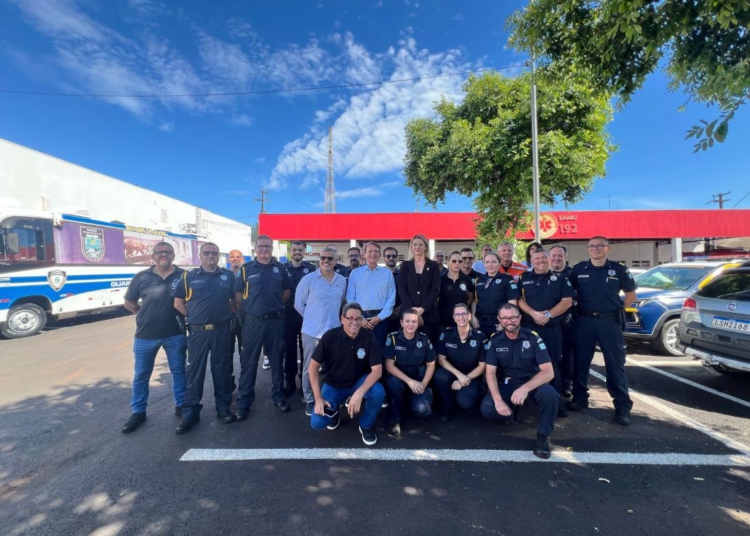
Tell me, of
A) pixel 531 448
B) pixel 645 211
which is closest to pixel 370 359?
pixel 531 448

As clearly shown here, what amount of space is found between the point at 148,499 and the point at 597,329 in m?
4.46

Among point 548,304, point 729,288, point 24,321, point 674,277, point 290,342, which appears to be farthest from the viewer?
point 24,321

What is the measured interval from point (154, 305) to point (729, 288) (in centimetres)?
699

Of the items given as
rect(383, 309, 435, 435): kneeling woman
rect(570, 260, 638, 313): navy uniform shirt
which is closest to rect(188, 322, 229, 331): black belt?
rect(383, 309, 435, 435): kneeling woman

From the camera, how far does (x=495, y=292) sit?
4.10 m

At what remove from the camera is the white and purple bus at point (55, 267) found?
26.0ft

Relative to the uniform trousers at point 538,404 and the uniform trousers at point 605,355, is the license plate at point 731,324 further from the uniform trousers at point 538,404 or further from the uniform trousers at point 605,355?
the uniform trousers at point 538,404

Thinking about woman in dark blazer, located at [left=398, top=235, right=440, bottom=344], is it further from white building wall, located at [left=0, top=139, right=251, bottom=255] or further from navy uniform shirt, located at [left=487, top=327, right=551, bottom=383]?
white building wall, located at [left=0, top=139, right=251, bottom=255]

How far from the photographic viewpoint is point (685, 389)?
14.5ft

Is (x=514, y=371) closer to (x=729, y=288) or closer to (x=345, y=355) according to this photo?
(x=345, y=355)

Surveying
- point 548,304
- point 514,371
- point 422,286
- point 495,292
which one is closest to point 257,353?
point 422,286

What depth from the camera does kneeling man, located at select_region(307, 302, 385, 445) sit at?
330cm

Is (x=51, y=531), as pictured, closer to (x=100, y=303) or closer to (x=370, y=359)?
(x=370, y=359)

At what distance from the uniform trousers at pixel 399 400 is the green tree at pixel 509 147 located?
750 cm
